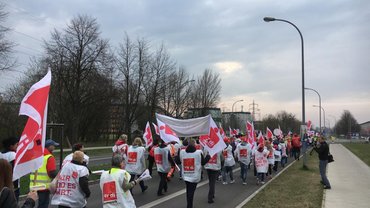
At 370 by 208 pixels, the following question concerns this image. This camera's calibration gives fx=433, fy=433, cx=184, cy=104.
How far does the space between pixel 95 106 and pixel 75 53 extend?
11155 mm

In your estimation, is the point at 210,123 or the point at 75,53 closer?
the point at 210,123

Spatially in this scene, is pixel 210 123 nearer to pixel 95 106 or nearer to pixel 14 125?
pixel 14 125

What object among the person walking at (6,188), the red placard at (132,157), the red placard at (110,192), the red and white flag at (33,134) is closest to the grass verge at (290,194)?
the red placard at (132,157)

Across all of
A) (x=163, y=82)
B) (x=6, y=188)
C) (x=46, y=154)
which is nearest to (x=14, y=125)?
(x=163, y=82)

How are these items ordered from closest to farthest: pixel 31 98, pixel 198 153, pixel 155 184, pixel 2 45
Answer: pixel 31 98, pixel 198 153, pixel 155 184, pixel 2 45

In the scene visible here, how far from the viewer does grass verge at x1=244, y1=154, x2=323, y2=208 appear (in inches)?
453

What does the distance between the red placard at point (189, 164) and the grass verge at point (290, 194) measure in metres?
1.93

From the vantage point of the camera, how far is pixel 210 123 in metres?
12.2

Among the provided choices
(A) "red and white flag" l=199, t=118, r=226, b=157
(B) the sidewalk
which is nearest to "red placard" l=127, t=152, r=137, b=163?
(A) "red and white flag" l=199, t=118, r=226, b=157

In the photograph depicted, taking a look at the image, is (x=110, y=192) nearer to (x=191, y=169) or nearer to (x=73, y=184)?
(x=73, y=184)

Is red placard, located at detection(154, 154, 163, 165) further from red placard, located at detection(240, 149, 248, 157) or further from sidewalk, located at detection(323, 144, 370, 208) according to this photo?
sidewalk, located at detection(323, 144, 370, 208)

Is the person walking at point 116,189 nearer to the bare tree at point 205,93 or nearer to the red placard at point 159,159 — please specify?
the red placard at point 159,159

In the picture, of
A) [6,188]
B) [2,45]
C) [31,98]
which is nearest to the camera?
[6,188]

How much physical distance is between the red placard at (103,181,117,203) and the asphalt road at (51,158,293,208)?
188 inches
